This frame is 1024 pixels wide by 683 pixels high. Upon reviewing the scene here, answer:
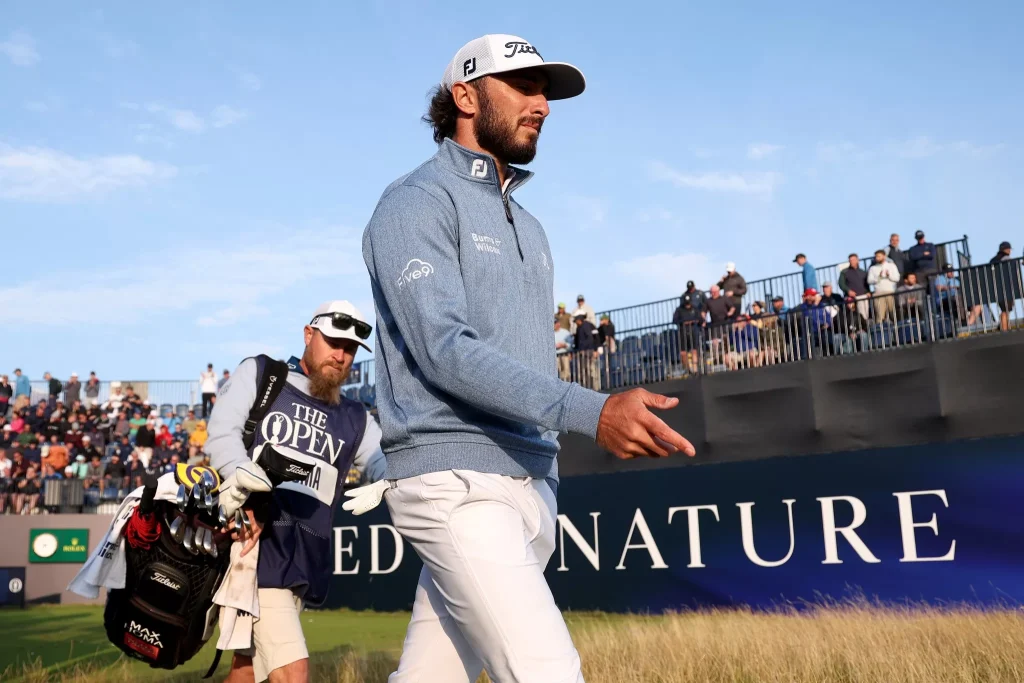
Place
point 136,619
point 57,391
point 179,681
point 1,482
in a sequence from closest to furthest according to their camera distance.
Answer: point 136,619 → point 179,681 → point 1,482 → point 57,391

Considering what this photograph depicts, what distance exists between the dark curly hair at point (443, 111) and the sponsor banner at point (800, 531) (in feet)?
39.1

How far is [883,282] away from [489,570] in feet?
50.5

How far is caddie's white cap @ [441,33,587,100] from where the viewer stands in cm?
298

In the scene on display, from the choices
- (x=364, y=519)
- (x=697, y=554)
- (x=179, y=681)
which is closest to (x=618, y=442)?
(x=179, y=681)

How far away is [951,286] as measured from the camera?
15148 mm

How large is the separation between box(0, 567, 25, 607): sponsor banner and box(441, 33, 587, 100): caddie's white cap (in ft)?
75.3

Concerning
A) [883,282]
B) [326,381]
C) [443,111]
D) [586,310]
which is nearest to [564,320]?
[586,310]

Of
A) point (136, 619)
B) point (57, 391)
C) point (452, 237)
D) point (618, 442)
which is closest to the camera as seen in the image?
point (618, 442)

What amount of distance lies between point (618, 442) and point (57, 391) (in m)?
32.1

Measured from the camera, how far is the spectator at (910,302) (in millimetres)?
15369

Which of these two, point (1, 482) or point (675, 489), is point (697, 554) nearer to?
point (675, 489)

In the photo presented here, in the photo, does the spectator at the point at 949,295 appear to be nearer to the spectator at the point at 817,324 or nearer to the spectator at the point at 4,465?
the spectator at the point at 817,324

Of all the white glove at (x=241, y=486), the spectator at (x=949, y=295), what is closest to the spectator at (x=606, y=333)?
the spectator at (x=949, y=295)

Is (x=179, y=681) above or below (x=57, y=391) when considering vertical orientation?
below
